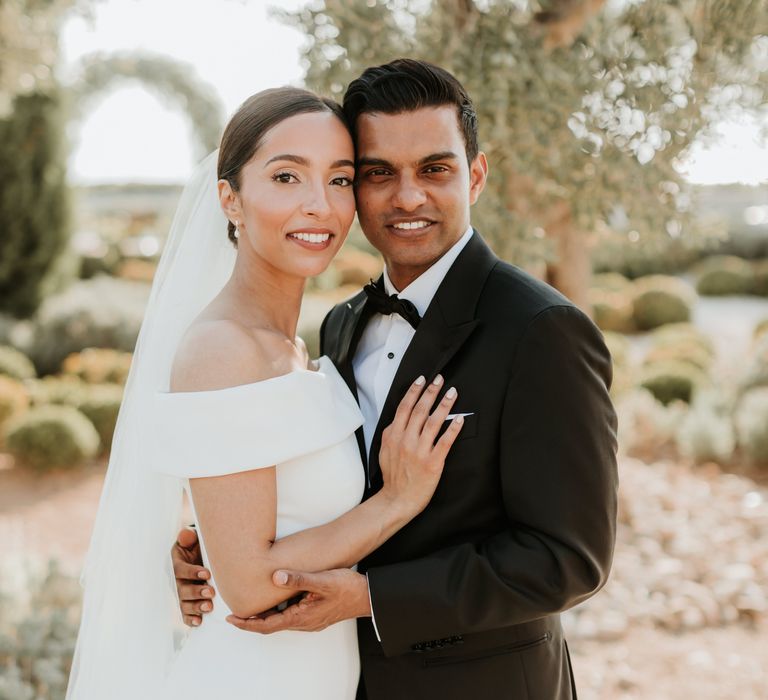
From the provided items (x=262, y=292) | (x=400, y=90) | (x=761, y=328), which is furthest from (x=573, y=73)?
(x=761, y=328)

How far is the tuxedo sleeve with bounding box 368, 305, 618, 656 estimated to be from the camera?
2053mm

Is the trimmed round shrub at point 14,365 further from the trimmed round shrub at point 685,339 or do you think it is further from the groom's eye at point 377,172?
the trimmed round shrub at point 685,339

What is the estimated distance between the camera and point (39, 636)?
403cm

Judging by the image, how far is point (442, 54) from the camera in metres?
3.94

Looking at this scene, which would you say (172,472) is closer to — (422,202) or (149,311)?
(149,311)

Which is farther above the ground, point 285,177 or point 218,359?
point 285,177

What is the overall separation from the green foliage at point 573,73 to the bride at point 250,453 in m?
1.60

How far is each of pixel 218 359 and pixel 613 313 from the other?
17321 millimetres

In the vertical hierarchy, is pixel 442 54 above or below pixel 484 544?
above

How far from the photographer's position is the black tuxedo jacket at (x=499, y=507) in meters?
2.06

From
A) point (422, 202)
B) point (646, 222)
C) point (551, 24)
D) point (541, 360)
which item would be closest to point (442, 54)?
point (551, 24)

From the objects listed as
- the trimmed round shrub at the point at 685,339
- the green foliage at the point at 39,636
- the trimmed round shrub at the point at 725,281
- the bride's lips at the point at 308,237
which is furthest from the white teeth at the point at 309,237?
the trimmed round shrub at the point at 725,281

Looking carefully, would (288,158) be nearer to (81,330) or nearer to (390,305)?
(390,305)

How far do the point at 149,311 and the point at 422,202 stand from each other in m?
0.98
